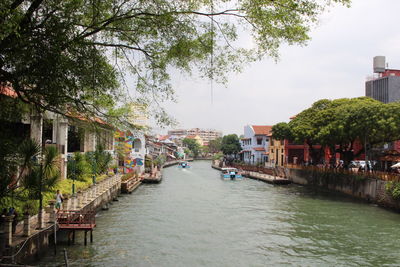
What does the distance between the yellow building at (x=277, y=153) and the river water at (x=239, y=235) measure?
106 feet

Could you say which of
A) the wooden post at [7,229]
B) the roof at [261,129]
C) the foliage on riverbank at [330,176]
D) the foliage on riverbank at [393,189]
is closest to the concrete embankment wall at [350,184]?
the foliage on riverbank at [330,176]

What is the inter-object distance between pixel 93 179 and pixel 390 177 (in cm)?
2168

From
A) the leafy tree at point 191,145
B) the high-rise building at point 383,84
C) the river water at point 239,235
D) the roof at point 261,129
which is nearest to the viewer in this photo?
the river water at point 239,235

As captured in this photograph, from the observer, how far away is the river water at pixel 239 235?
14.3m

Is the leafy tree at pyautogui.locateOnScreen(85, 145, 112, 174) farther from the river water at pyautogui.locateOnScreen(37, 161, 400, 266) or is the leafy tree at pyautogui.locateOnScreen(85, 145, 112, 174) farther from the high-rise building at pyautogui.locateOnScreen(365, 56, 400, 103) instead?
the high-rise building at pyautogui.locateOnScreen(365, 56, 400, 103)

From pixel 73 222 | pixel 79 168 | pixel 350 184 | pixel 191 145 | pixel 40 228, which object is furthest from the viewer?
pixel 191 145

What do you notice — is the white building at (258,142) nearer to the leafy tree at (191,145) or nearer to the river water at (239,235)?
the river water at (239,235)

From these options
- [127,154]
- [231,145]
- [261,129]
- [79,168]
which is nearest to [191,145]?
[231,145]

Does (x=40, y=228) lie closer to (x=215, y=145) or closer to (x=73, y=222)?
(x=73, y=222)

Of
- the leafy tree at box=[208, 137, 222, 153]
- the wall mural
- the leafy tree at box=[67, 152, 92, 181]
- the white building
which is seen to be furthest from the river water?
the leafy tree at box=[208, 137, 222, 153]

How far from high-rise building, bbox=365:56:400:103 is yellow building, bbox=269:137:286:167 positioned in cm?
1547

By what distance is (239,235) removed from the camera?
18.3m

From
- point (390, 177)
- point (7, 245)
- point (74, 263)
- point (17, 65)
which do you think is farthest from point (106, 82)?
point (390, 177)

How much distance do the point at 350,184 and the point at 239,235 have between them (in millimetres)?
18655
